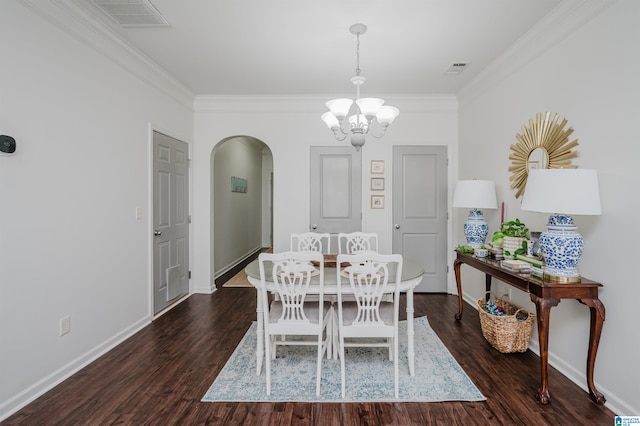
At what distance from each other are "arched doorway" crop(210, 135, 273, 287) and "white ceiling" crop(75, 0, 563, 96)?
1.26 meters

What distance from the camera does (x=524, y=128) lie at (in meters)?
2.81

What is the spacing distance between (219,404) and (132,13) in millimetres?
2897

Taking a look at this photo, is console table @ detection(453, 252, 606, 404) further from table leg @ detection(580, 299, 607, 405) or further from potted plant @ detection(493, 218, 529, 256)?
potted plant @ detection(493, 218, 529, 256)

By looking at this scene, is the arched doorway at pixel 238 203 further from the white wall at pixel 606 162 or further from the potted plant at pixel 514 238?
the white wall at pixel 606 162

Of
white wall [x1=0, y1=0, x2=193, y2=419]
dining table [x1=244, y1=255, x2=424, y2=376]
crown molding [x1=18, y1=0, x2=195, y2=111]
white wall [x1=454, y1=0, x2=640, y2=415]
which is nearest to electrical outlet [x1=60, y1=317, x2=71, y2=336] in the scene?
white wall [x1=0, y1=0, x2=193, y2=419]

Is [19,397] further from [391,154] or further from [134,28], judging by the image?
[391,154]

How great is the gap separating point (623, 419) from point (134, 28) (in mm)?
4361

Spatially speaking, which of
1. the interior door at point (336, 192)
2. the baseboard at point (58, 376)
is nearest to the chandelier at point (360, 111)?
the interior door at point (336, 192)

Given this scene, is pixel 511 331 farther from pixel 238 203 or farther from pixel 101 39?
pixel 238 203

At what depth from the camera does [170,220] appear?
12.4 feet

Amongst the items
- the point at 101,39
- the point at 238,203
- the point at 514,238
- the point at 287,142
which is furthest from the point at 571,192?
the point at 238,203

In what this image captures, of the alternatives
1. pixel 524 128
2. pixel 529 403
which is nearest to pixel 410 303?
pixel 529 403

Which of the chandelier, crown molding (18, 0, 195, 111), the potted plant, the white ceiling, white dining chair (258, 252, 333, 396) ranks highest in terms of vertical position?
the white ceiling

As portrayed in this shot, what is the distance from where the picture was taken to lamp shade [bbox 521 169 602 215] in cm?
185
